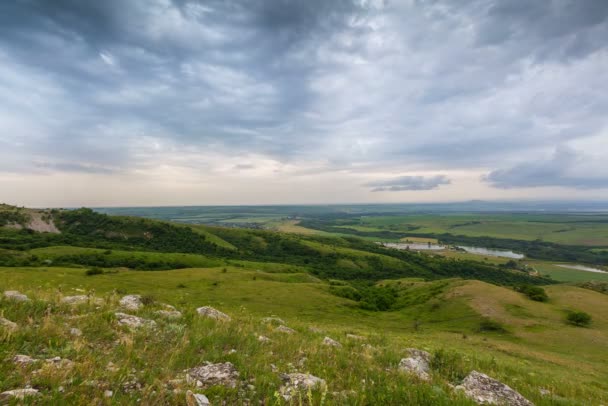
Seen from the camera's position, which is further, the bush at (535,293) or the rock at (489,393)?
the bush at (535,293)

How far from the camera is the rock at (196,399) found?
446cm

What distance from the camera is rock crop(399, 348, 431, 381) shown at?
8.16 m

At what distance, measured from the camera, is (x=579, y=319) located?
40.2 metres

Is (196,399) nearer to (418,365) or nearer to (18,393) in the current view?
(18,393)

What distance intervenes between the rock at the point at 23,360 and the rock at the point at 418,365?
9272 mm

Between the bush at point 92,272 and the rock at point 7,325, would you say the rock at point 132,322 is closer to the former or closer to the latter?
the rock at point 7,325

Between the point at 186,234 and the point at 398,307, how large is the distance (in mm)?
171812

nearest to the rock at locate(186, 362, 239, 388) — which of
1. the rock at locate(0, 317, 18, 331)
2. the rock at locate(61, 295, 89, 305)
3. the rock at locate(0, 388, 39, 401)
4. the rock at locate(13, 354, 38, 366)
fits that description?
the rock at locate(0, 388, 39, 401)

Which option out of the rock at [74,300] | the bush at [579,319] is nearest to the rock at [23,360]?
the rock at [74,300]

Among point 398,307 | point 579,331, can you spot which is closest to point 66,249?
point 398,307

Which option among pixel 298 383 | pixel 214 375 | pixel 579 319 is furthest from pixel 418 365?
pixel 579 319

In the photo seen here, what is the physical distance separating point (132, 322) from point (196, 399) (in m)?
5.94

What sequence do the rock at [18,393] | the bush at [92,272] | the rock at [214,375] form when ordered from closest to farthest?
the rock at [18,393], the rock at [214,375], the bush at [92,272]

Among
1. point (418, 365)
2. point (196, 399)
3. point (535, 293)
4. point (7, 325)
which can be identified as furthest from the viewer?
point (535, 293)
